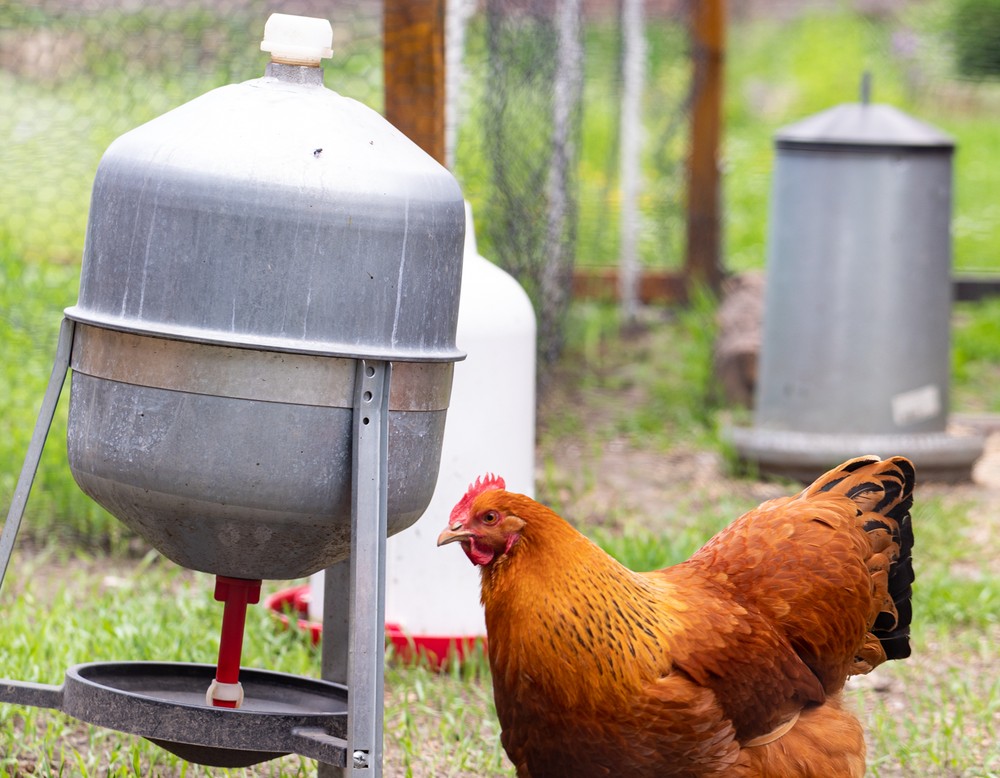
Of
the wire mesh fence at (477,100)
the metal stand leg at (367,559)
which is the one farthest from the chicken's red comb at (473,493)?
the wire mesh fence at (477,100)

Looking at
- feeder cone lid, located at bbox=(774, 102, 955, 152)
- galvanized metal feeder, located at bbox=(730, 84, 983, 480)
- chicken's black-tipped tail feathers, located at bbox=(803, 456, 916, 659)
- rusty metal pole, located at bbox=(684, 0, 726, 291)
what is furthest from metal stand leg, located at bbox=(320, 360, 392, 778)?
rusty metal pole, located at bbox=(684, 0, 726, 291)

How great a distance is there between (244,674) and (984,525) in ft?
10.7

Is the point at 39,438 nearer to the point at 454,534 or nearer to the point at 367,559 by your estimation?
the point at 367,559

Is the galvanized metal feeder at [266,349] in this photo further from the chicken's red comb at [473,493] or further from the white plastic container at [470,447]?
the white plastic container at [470,447]

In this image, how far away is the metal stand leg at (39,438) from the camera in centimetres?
223

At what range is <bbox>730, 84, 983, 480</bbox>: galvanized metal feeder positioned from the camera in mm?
5441

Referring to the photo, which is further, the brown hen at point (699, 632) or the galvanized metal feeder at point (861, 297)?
the galvanized metal feeder at point (861, 297)

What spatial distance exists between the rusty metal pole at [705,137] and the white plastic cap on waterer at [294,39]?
232 inches

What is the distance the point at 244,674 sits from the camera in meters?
2.67

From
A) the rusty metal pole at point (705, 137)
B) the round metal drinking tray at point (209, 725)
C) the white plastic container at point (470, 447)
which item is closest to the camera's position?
the round metal drinking tray at point (209, 725)

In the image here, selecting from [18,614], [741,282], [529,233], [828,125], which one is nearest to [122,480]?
[18,614]

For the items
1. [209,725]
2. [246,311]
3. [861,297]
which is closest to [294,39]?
[246,311]

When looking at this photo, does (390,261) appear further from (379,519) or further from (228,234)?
(379,519)

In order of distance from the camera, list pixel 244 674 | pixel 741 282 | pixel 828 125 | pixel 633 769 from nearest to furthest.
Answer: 1. pixel 633 769
2. pixel 244 674
3. pixel 828 125
4. pixel 741 282
